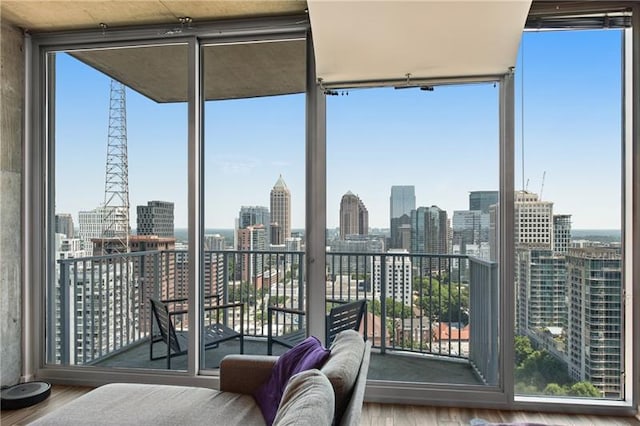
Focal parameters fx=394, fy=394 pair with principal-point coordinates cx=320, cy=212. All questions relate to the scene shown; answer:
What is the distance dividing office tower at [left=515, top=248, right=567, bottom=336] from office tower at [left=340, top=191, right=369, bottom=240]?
111cm

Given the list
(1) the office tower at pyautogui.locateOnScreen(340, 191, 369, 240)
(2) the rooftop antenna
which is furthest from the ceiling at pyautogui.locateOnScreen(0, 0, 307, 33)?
(1) the office tower at pyautogui.locateOnScreen(340, 191, 369, 240)

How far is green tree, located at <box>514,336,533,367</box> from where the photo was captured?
278cm

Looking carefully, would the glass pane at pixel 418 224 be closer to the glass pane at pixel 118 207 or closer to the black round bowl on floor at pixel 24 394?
the glass pane at pixel 118 207

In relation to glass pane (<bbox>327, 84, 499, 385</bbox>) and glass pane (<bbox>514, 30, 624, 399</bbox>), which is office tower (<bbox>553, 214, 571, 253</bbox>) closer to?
glass pane (<bbox>514, 30, 624, 399</bbox>)

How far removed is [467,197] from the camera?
2.85m

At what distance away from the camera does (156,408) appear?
6.21 ft

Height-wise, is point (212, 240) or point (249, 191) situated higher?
point (249, 191)

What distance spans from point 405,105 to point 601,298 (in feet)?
6.30

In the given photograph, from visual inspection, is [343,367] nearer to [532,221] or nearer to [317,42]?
[317,42]

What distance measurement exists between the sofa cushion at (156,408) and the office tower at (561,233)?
2.28 m

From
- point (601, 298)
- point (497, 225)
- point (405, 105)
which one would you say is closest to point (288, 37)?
point (405, 105)

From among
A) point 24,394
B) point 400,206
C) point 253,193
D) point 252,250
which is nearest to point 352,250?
point 400,206

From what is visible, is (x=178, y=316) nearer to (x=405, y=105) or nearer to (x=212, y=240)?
(x=212, y=240)

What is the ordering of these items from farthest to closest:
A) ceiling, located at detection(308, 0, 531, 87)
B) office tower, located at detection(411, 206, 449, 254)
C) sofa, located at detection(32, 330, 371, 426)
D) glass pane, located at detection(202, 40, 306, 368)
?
glass pane, located at detection(202, 40, 306, 368) → office tower, located at detection(411, 206, 449, 254) → ceiling, located at detection(308, 0, 531, 87) → sofa, located at detection(32, 330, 371, 426)
